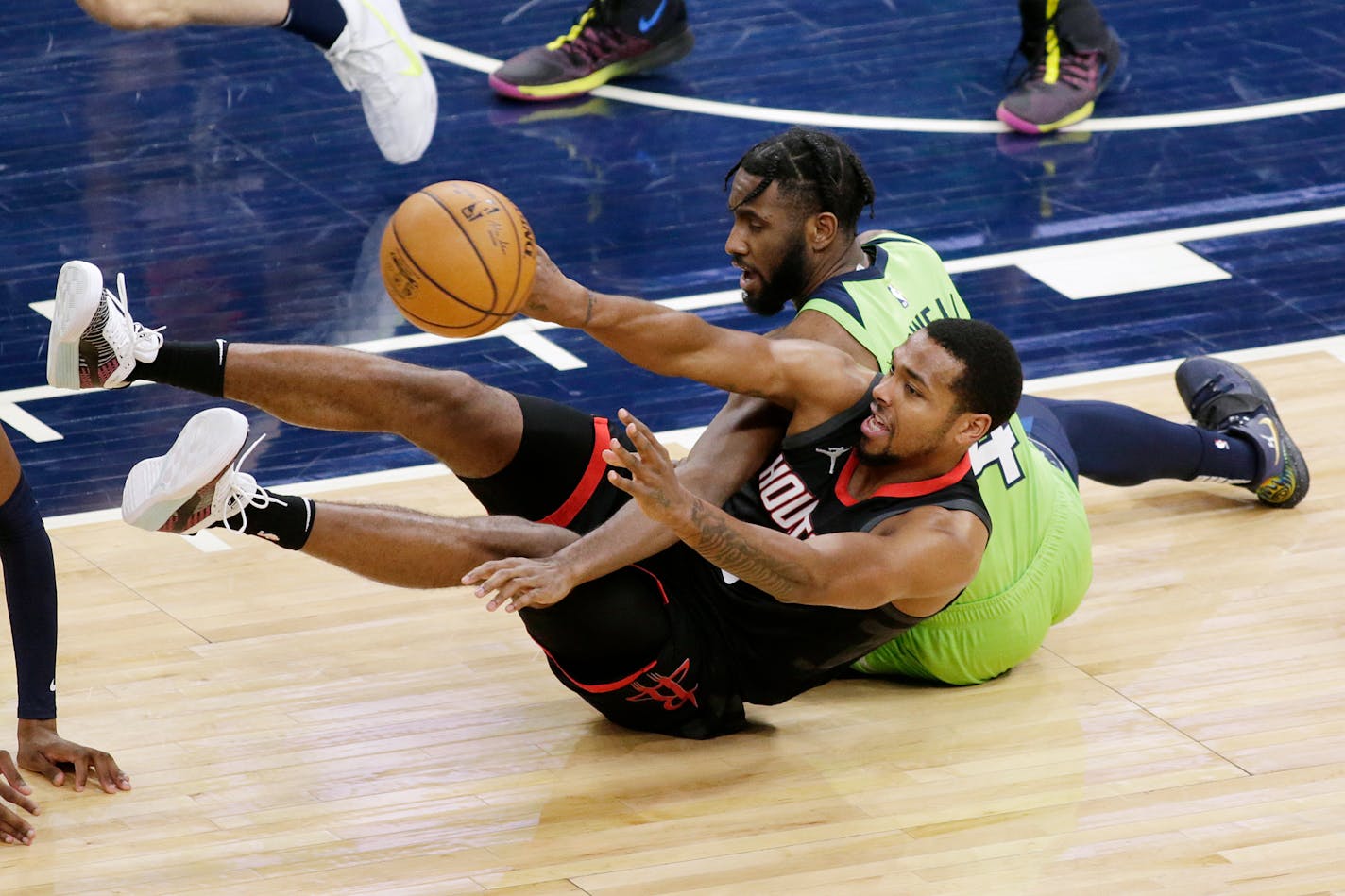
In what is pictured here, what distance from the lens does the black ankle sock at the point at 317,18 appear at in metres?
7.80

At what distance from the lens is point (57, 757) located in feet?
14.4

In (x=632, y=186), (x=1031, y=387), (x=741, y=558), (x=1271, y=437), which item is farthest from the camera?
(x=632, y=186)

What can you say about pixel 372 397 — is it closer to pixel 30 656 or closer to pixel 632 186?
pixel 30 656

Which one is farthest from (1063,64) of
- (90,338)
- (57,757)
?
(57,757)

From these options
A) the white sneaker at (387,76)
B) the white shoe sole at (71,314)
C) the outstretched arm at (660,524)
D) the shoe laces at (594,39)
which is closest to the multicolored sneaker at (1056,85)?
the shoe laces at (594,39)

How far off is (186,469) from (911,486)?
5.11ft

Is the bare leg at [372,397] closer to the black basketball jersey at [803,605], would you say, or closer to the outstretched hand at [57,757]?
the black basketball jersey at [803,605]

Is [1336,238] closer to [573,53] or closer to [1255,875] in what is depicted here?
[573,53]

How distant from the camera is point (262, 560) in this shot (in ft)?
18.4

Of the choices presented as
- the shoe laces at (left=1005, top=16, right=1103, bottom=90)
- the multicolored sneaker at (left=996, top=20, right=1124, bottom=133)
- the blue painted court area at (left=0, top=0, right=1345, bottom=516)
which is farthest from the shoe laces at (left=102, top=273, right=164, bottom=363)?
the shoe laces at (left=1005, top=16, right=1103, bottom=90)

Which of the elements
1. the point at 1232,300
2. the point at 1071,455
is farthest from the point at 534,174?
the point at 1071,455

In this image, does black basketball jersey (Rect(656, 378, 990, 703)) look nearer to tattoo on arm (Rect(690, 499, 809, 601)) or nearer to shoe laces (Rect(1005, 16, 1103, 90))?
tattoo on arm (Rect(690, 499, 809, 601))

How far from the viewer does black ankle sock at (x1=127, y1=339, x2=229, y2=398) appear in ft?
14.5

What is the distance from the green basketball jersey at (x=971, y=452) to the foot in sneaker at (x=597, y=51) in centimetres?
432
